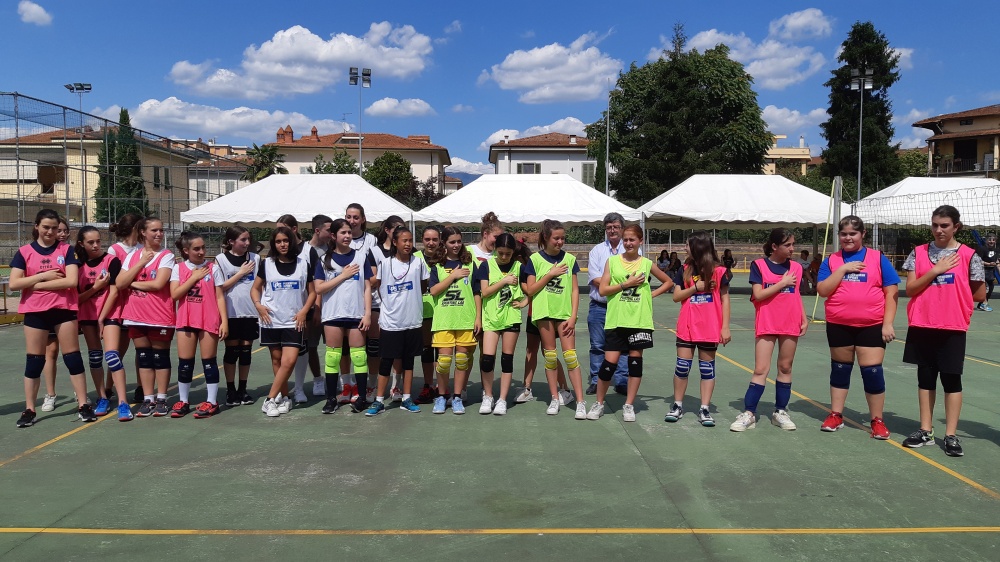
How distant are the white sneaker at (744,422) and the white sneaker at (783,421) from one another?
21 centimetres

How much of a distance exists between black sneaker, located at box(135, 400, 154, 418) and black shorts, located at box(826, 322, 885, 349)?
18.7ft

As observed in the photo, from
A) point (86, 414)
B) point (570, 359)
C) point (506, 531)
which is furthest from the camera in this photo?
point (570, 359)

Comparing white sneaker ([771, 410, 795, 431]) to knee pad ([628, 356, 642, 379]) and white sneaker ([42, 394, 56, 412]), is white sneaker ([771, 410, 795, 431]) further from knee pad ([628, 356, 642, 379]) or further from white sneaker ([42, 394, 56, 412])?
white sneaker ([42, 394, 56, 412])

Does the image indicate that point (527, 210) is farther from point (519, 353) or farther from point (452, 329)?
point (452, 329)

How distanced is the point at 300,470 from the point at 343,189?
59.0 ft

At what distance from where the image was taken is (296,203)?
71.5ft

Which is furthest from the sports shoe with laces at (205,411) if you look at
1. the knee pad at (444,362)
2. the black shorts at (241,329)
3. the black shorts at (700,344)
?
the black shorts at (700,344)

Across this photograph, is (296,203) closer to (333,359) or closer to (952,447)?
(333,359)

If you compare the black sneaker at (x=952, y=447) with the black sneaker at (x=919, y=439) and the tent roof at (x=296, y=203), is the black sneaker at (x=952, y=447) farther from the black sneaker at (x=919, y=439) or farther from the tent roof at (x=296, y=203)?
the tent roof at (x=296, y=203)

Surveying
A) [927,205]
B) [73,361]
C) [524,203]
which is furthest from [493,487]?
[927,205]

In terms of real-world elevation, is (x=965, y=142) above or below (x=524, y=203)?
above

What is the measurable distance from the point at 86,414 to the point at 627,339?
15.1 ft

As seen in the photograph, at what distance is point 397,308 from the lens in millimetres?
6539

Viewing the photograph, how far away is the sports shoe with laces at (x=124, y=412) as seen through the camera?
21.0 ft
